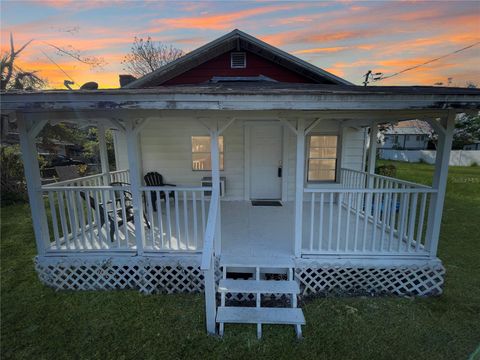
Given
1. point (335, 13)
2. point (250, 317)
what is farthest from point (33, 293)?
point (335, 13)

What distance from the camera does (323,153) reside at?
633cm

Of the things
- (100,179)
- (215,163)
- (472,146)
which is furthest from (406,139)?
(100,179)

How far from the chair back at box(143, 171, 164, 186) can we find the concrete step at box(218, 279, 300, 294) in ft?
12.6

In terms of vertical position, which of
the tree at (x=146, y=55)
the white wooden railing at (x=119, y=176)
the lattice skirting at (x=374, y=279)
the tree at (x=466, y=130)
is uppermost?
the tree at (x=146, y=55)

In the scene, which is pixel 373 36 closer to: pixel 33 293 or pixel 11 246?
pixel 33 293

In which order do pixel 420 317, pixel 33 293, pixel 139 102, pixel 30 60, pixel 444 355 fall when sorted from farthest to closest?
1. pixel 30 60
2. pixel 33 293
3. pixel 420 317
4. pixel 139 102
5. pixel 444 355

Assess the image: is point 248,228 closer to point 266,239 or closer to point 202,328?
point 266,239

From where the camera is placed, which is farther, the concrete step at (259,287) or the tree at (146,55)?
the tree at (146,55)

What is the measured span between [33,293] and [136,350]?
87.6 inches

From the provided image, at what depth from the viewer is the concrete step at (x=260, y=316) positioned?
8.97 ft

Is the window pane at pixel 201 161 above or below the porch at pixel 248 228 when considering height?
above

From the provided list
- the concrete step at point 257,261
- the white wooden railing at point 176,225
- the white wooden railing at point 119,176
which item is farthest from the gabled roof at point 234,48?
the concrete step at point 257,261

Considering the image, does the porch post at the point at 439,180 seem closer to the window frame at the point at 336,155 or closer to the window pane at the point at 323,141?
the window frame at the point at 336,155

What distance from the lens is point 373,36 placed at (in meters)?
7.36
